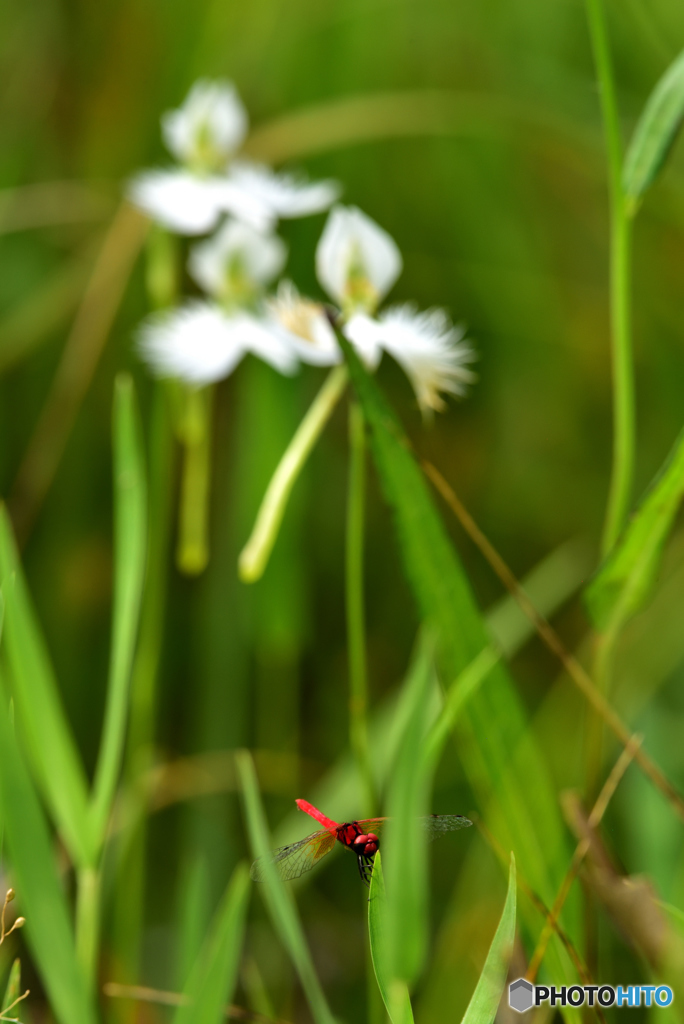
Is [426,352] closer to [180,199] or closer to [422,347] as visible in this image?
[422,347]

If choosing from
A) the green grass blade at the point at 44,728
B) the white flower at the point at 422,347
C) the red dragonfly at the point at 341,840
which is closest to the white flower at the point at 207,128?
the white flower at the point at 422,347

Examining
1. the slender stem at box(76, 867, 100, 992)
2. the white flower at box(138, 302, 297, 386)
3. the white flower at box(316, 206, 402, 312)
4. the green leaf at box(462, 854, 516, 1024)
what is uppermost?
the white flower at box(138, 302, 297, 386)

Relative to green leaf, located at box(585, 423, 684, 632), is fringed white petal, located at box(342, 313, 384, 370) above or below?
above

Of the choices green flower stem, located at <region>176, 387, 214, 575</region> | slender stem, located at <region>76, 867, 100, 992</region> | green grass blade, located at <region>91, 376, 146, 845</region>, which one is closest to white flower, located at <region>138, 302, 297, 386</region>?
green flower stem, located at <region>176, 387, 214, 575</region>

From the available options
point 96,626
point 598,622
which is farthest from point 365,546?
point 598,622

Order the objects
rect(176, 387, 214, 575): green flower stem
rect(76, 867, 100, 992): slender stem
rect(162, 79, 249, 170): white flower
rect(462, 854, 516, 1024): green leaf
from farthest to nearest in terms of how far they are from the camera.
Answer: rect(162, 79, 249, 170): white flower, rect(176, 387, 214, 575): green flower stem, rect(76, 867, 100, 992): slender stem, rect(462, 854, 516, 1024): green leaf

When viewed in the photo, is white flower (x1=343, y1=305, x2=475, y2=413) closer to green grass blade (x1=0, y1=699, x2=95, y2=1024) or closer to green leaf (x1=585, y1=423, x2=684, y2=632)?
green leaf (x1=585, y1=423, x2=684, y2=632)

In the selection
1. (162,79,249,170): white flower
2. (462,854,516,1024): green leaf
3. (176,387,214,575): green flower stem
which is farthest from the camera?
(162,79,249,170): white flower

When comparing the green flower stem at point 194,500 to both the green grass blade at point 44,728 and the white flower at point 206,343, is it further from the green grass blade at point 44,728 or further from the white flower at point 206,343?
the green grass blade at point 44,728
